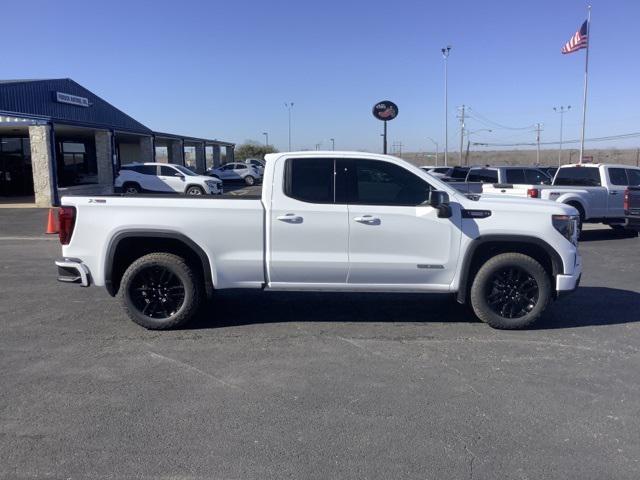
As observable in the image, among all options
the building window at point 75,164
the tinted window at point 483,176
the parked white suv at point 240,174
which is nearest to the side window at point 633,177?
the tinted window at point 483,176

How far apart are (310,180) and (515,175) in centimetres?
1072

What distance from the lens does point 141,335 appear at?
19.9 ft

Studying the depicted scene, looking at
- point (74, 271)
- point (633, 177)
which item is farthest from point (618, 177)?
point (74, 271)

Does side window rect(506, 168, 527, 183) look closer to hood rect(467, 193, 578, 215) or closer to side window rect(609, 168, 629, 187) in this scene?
side window rect(609, 168, 629, 187)

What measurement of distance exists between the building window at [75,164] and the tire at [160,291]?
26469mm

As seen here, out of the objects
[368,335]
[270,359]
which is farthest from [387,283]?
[270,359]

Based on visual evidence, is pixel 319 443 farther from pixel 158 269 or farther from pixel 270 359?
pixel 158 269

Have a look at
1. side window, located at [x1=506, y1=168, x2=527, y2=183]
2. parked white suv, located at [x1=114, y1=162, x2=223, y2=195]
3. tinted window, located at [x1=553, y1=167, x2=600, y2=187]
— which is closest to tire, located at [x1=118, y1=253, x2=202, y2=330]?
side window, located at [x1=506, y1=168, x2=527, y2=183]

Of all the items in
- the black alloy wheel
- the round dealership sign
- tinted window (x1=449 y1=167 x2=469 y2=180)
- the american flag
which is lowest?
the black alloy wheel

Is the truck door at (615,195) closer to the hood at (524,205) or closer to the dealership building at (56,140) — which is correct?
the hood at (524,205)

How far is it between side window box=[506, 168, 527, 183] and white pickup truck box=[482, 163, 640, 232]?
0.88 meters

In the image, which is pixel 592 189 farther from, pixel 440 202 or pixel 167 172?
pixel 167 172

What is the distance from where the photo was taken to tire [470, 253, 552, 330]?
20.2 feet

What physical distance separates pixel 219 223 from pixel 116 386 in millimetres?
2019
